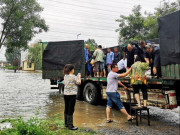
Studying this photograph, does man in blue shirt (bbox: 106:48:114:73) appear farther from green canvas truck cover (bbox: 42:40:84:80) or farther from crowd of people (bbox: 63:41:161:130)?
green canvas truck cover (bbox: 42:40:84:80)

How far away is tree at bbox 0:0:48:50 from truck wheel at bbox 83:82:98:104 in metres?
14.2

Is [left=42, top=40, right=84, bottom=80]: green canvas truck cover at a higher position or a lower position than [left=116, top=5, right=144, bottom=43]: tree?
lower

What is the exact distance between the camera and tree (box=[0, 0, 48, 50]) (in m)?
21.2

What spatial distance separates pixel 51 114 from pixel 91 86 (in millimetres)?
2824

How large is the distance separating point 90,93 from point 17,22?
50.3 feet

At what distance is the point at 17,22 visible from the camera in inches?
856

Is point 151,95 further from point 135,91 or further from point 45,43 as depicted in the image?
point 45,43

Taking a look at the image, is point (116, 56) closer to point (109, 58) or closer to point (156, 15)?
point (109, 58)

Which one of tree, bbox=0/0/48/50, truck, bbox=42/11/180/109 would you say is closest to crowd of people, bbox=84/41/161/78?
truck, bbox=42/11/180/109

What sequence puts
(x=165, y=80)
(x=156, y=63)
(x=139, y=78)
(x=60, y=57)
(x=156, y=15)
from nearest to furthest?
(x=165, y=80)
(x=139, y=78)
(x=156, y=63)
(x=60, y=57)
(x=156, y=15)

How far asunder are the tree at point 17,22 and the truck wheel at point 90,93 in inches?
559

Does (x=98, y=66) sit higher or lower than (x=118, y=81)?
higher

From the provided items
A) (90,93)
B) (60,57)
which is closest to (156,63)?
(90,93)

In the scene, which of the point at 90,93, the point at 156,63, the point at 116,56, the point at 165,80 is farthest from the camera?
the point at 116,56
